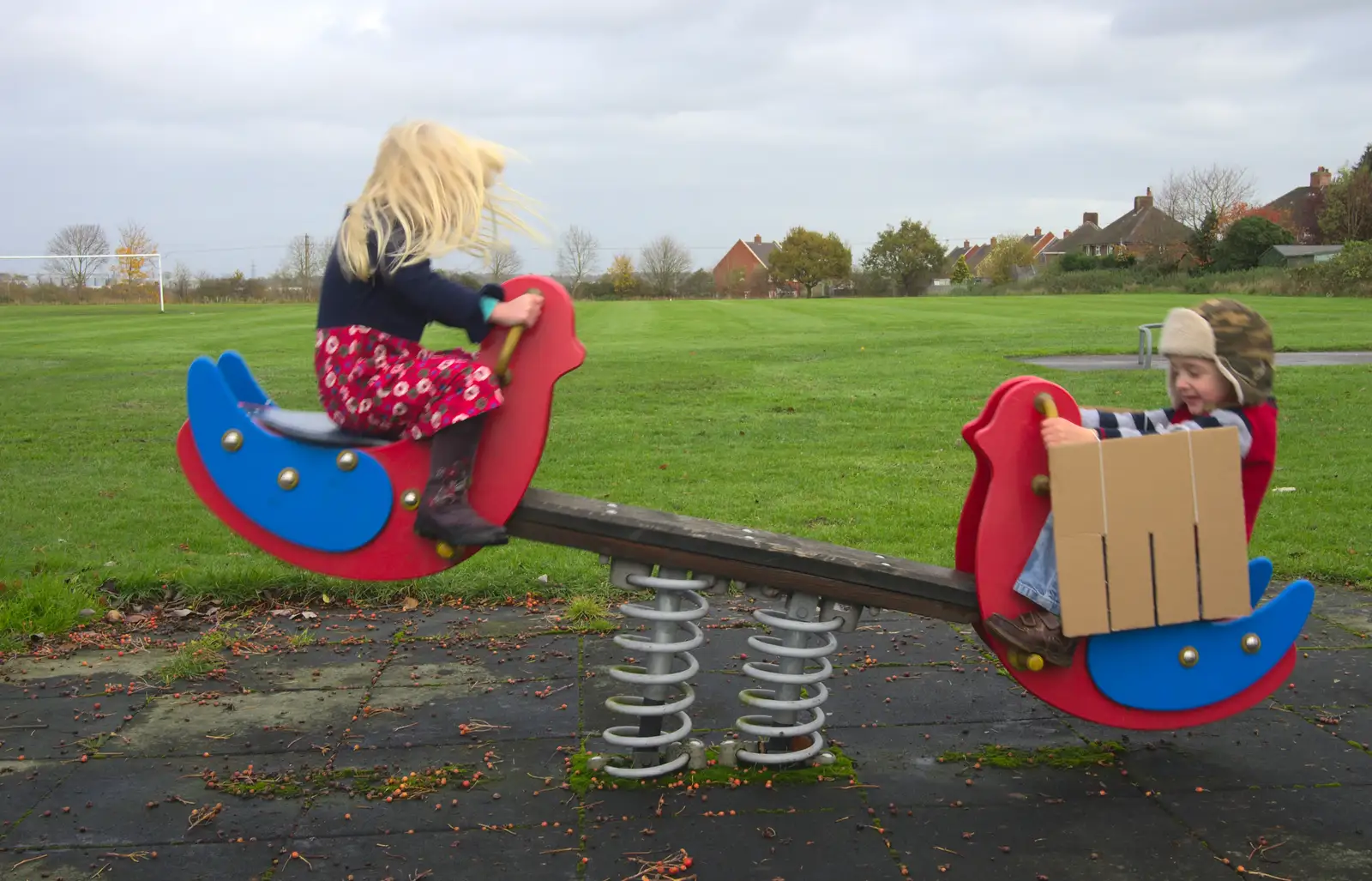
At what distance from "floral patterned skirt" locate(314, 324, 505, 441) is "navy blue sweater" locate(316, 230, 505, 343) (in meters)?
0.04

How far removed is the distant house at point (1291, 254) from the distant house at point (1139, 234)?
503 centimetres

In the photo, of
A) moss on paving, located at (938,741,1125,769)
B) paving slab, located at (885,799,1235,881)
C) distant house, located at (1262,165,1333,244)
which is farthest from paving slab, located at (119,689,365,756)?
distant house, located at (1262,165,1333,244)

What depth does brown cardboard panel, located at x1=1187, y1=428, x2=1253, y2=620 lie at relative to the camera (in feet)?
12.0

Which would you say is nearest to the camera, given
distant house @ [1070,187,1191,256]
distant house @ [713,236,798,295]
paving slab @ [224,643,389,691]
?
paving slab @ [224,643,389,691]

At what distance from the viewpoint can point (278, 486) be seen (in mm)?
3701

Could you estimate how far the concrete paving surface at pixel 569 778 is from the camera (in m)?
3.34

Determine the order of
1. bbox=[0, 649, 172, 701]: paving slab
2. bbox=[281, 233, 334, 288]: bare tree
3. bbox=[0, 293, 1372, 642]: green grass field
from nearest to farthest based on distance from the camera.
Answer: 1. bbox=[0, 649, 172, 701]: paving slab
2. bbox=[0, 293, 1372, 642]: green grass field
3. bbox=[281, 233, 334, 288]: bare tree

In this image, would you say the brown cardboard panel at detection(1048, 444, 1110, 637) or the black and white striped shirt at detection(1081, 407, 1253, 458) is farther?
the black and white striped shirt at detection(1081, 407, 1253, 458)

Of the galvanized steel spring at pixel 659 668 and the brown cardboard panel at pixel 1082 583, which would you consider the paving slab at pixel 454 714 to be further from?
the brown cardboard panel at pixel 1082 583

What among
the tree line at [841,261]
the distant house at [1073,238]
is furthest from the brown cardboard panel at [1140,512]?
the distant house at [1073,238]

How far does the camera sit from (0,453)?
403 inches

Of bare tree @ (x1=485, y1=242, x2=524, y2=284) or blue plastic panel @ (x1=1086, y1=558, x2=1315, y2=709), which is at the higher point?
bare tree @ (x1=485, y1=242, x2=524, y2=284)

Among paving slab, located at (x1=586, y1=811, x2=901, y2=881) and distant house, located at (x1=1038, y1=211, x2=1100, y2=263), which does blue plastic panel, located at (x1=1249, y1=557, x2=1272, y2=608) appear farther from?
distant house, located at (x1=1038, y1=211, x2=1100, y2=263)

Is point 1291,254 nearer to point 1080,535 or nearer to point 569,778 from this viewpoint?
point 1080,535
